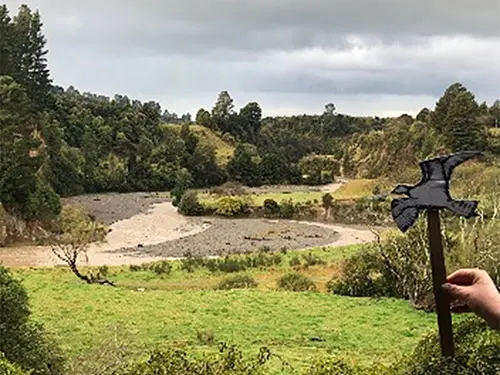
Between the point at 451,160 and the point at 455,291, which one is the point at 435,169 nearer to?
the point at 451,160

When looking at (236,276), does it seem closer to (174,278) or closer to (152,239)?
(174,278)

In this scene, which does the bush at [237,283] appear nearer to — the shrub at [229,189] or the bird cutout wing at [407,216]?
the bird cutout wing at [407,216]

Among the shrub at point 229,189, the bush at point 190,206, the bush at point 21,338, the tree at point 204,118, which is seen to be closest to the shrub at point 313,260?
the bush at point 21,338

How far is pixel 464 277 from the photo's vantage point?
2.79 metres

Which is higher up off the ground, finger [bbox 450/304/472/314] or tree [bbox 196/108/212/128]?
tree [bbox 196/108/212/128]

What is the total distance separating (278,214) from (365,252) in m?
28.6

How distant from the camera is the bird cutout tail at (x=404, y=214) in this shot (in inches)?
127

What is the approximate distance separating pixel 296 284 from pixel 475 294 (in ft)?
70.1

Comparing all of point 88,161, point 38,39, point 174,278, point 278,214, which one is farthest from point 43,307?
point 88,161

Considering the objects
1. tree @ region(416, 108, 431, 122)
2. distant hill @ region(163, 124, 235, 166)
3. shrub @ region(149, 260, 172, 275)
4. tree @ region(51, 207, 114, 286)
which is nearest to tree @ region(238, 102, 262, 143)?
distant hill @ region(163, 124, 235, 166)

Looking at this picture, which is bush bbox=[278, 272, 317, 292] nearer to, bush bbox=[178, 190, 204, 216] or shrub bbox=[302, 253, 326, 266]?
shrub bbox=[302, 253, 326, 266]

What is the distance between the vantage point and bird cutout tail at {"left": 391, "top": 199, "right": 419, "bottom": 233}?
3.22 metres

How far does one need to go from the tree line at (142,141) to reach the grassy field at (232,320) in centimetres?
1941

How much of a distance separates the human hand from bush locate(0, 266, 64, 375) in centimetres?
663
